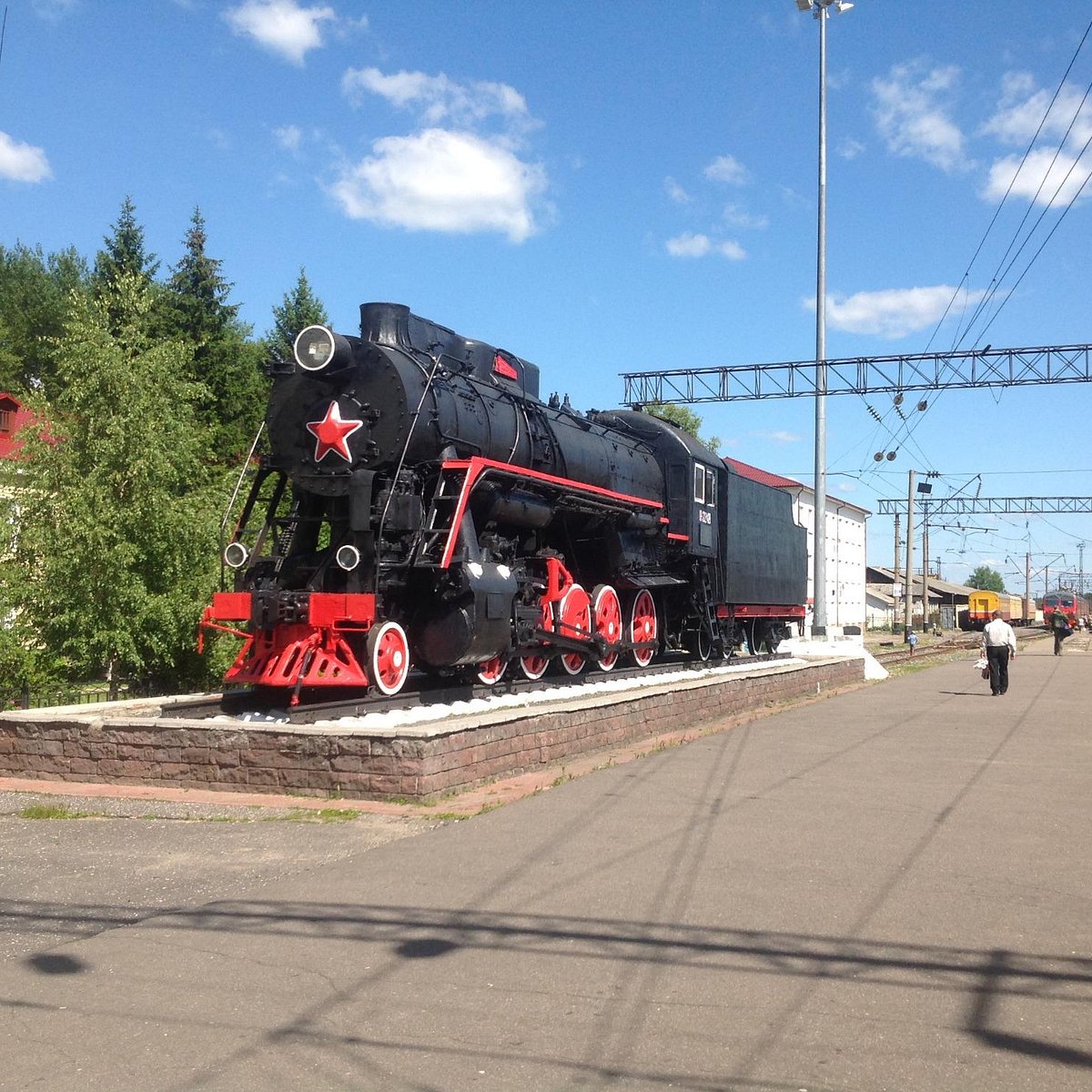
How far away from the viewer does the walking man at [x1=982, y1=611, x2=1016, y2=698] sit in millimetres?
19844

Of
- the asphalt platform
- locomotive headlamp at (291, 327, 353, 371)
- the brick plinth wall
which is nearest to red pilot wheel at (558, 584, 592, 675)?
the brick plinth wall

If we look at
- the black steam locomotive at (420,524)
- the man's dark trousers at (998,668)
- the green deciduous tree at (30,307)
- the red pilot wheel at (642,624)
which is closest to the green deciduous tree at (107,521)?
the black steam locomotive at (420,524)

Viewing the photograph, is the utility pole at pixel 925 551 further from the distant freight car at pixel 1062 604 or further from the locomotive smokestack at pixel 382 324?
the locomotive smokestack at pixel 382 324

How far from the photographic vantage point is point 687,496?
17750 mm

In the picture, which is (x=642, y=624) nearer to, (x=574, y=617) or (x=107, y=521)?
(x=574, y=617)

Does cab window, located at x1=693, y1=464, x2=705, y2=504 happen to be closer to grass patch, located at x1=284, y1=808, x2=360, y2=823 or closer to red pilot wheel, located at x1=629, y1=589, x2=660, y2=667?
red pilot wheel, located at x1=629, y1=589, x2=660, y2=667

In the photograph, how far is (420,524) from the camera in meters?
11.2

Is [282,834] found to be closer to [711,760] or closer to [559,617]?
[711,760]

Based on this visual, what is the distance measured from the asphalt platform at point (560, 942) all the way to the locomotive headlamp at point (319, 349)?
476 centimetres

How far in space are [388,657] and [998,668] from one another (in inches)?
525

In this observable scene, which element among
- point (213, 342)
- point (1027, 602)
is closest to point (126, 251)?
point (213, 342)

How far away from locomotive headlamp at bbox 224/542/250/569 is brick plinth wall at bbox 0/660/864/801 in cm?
186

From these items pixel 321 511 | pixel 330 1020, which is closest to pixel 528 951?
pixel 330 1020

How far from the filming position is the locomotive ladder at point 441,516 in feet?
36.2
